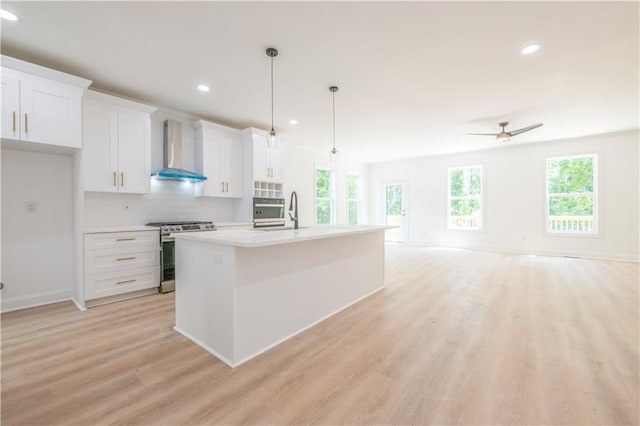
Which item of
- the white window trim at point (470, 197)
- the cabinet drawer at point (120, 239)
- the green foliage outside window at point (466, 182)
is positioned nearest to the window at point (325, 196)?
the white window trim at point (470, 197)

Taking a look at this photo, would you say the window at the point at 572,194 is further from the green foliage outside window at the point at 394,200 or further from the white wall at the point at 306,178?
the white wall at the point at 306,178

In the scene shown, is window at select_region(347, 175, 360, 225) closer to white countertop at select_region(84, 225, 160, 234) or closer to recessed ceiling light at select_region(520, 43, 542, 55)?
white countertop at select_region(84, 225, 160, 234)

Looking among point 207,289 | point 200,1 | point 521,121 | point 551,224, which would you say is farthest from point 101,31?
point 551,224

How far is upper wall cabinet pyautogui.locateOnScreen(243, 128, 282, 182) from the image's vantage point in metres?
4.83

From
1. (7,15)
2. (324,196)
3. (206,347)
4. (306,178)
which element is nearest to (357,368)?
(206,347)

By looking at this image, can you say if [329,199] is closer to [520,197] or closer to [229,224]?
[229,224]

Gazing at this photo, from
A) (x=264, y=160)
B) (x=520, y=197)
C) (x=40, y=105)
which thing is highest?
(x=40, y=105)

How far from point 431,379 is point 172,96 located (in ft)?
14.1

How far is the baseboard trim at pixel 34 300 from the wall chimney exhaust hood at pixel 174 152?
6.01ft

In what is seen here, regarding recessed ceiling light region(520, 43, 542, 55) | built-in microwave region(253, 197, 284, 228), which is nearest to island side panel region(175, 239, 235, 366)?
built-in microwave region(253, 197, 284, 228)

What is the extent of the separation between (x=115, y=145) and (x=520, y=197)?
814 cm

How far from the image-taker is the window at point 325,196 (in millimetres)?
7512

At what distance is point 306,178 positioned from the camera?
23.2ft

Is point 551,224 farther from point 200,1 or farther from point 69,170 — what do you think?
point 69,170
